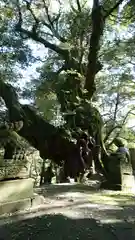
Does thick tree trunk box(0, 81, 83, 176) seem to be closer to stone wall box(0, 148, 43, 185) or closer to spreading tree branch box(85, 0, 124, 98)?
spreading tree branch box(85, 0, 124, 98)

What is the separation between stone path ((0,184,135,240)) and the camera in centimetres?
398

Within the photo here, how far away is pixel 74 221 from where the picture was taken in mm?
4633

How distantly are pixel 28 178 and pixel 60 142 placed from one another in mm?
4345

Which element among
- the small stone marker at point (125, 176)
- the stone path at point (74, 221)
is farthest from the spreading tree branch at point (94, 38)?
the stone path at point (74, 221)

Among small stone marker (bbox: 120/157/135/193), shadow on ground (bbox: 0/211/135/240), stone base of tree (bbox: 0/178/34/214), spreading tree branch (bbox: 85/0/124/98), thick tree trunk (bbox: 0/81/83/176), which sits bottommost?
shadow on ground (bbox: 0/211/135/240)

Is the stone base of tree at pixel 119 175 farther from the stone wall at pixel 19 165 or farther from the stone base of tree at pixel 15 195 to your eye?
the stone base of tree at pixel 15 195

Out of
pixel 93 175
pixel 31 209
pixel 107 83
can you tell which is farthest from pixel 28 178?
pixel 107 83

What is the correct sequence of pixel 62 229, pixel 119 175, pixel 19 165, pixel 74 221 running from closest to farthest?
pixel 62 229, pixel 74 221, pixel 19 165, pixel 119 175

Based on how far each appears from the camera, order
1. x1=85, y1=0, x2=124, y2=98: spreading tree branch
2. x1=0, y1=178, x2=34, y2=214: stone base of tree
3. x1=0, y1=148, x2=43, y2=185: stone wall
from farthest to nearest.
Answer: x1=85, y1=0, x2=124, y2=98: spreading tree branch, x1=0, y1=148, x2=43, y2=185: stone wall, x1=0, y1=178, x2=34, y2=214: stone base of tree

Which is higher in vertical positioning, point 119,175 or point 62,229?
Result: point 119,175

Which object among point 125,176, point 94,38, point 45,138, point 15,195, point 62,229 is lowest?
point 62,229

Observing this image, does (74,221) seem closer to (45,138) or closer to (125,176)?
(125,176)

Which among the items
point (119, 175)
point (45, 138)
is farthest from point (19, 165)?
point (45, 138)

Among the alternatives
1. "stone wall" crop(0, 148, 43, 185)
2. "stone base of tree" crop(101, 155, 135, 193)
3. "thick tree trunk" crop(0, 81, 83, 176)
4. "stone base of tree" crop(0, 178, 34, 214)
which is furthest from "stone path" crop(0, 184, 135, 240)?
"thick tree trunk" crop(0, 81, 83, 176)
